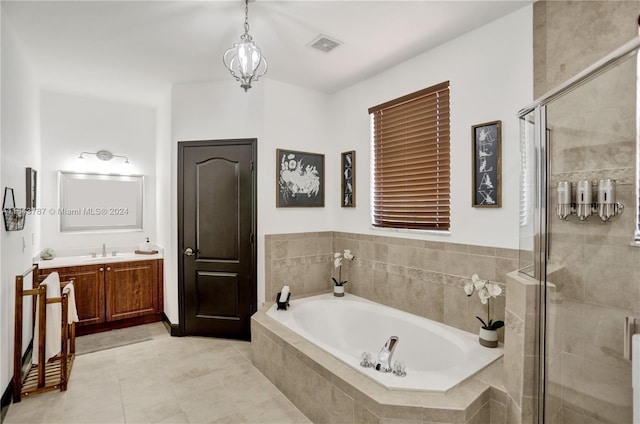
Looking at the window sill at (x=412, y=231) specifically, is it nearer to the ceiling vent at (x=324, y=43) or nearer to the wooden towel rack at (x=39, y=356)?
the ceiling vent at (x=324, y=43)

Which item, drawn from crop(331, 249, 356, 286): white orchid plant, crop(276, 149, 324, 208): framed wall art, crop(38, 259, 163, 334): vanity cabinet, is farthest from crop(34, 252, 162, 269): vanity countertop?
crop(331, 249, 356, 286): white orchid plant

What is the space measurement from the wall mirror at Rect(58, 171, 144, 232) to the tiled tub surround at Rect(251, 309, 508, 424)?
9.26 ft

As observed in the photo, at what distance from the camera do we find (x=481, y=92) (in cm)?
243

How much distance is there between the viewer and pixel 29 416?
2.21 metres

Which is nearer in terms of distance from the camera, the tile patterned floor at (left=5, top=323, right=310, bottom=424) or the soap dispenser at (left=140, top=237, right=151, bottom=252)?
the tile patterned floor at (left=5, top=323, right=310, bottom=424)

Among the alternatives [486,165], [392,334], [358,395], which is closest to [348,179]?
[486,165]

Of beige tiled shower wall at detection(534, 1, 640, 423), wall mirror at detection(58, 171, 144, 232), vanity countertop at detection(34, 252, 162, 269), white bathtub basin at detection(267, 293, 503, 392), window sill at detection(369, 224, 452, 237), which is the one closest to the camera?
beige tiled shower wall at detection(534, 1, 640, 423)

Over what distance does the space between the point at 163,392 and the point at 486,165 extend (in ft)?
9.73

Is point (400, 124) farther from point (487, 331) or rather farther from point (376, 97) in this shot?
point (487, 331)

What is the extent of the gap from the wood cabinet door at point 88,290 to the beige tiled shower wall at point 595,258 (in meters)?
4.08

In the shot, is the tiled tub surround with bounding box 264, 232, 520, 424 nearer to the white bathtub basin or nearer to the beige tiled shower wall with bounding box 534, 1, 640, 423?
the white bathtub basin

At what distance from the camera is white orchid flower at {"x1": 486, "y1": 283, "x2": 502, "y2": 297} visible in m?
2.22

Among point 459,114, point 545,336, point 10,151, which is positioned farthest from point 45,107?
point 545,336

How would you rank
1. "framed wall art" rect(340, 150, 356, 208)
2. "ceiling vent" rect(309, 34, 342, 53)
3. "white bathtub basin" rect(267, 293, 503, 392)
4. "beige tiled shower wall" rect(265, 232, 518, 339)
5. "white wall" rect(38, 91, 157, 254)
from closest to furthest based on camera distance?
"white bathtub basin" rect(267, 293, 503, 392) → "beige tiled shower wall" rect(265, 232, 518, 339) → "ceiling vent" rect(309, 34, 342, 53) → "framed wall art" rect(340, 150, 356, 208) → "white wall" rect(38, 91, 157, 254)
